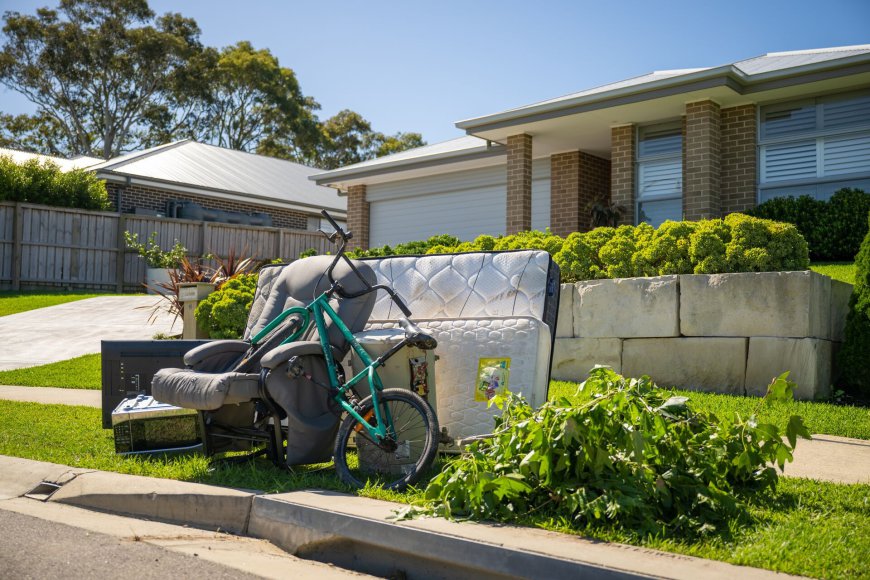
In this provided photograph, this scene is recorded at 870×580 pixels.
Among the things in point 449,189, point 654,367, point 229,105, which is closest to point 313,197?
point 449,189

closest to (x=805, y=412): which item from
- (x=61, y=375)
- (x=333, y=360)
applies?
(x=333, y=360)

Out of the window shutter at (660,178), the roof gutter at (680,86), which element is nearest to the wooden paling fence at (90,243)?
the roof gutter at (680,86)

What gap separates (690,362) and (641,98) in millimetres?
6175

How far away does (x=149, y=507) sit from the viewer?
469 cm

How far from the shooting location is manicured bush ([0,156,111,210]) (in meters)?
21.0

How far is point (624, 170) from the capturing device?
14367mm

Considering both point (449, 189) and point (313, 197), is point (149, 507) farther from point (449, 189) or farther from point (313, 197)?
point (313, 197)

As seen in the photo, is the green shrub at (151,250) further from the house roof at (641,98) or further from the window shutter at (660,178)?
the window shutter at (660,178)

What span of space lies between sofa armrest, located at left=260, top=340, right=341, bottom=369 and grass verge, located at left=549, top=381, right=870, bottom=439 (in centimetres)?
190

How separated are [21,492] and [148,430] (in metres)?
0.94

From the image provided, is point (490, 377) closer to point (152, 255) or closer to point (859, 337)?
point (859, 337)

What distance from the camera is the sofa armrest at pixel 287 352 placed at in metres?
4.79

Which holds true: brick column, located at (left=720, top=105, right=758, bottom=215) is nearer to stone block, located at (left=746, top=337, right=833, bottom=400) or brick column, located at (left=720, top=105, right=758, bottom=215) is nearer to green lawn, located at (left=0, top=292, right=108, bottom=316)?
stone block, located at (left=746, top=337, right=833, bottom=400)

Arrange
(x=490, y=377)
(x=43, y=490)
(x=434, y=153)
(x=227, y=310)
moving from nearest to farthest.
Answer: (x=43, y=490) < (x=490, y=377) < (x=227, y=310) < (x=434, y=153)
